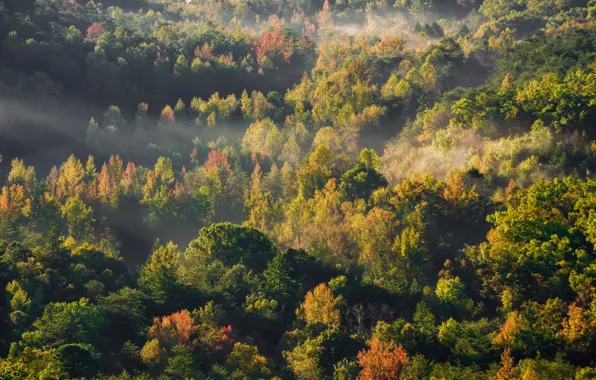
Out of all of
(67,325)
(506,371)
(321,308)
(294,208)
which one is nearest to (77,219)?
(294,208)

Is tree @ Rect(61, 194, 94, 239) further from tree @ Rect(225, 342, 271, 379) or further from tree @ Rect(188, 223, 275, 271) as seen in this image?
tree @ Rect(225, 342, 271, 379)

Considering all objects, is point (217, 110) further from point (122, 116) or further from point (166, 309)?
point (166, 309)

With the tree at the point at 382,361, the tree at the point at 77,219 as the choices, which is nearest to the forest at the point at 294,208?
the tree at the point at 382,361

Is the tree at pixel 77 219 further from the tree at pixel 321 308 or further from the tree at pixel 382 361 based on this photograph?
the tree at pixel 382 361

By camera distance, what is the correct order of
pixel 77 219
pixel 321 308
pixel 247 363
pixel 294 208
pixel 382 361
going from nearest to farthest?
pixel 382 361, pixel 247 363, pixel 321 308, pixel 294 208, pixel 77 219

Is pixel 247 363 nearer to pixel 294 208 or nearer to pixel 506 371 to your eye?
pixel 506 371

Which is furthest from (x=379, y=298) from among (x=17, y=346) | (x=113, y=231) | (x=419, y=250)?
(x=113, y=231)
